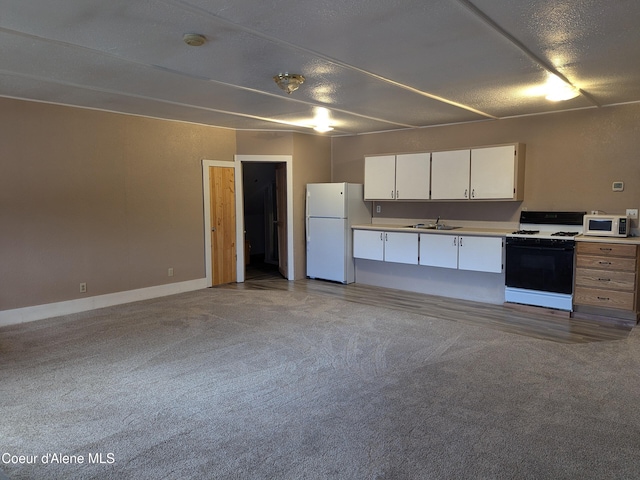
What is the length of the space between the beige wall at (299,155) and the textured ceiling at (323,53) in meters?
1.82

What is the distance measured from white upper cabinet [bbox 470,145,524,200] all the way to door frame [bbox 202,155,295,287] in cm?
285

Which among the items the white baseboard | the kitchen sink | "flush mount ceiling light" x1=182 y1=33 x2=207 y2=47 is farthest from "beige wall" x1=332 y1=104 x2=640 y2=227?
"flush mount ceiling light" x1=182 y1=33 x2=207 y2=47

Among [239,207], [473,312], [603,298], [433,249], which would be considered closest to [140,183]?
[239,207]

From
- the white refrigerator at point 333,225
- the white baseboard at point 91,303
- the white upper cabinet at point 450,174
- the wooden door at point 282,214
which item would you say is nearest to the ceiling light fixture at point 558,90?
the white upper cabinet at point 450,174

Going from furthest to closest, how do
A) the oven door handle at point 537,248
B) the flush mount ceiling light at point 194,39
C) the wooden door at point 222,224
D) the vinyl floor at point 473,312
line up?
the wooden door at point 222,224 → the oven door handle at point 537,248 → the vinyl floor at point 473,312 → the flush mount ceiling light at point 194,39

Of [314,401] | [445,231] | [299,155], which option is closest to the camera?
[314,401]

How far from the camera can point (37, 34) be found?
2760 millimetres

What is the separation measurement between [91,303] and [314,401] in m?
3.64

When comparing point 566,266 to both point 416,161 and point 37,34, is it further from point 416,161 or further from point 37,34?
point 37,34

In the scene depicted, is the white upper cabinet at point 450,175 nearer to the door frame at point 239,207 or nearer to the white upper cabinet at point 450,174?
the white upper cabinet at point 450,174

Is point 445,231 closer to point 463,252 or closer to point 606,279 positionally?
point 463,252

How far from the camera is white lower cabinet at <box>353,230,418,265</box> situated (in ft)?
19.8

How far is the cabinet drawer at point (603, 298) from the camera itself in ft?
14.9

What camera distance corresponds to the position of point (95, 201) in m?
5.25
